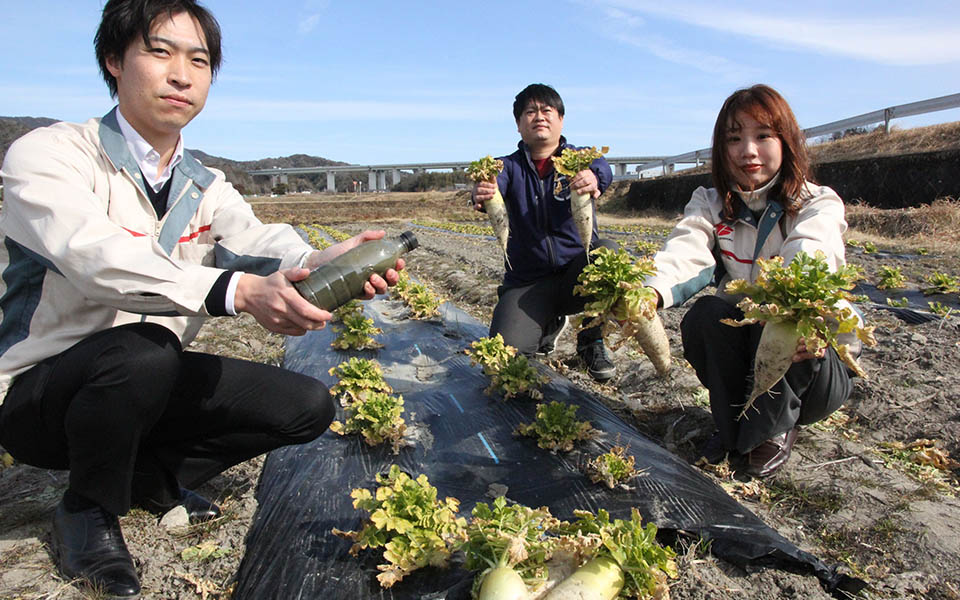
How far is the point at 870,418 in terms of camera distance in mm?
3922

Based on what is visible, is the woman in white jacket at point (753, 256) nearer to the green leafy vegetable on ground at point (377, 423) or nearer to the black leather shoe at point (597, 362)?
the black leather shoe at point (597, 362)

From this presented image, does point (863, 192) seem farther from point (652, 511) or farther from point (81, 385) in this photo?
Result: point (81, 385)

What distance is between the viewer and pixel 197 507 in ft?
9.71

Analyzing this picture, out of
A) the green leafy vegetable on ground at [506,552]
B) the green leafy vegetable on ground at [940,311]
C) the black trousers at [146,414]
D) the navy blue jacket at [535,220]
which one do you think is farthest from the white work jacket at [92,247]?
the green leafy vegetable on ground at [940,311]

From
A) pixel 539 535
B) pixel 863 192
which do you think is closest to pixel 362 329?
pixel 539 535

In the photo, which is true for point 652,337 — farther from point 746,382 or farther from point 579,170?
point 579,170

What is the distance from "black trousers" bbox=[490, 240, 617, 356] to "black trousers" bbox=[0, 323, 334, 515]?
85.9 inches

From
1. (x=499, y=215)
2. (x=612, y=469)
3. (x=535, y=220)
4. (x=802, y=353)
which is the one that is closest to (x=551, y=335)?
(x=535, y=220)

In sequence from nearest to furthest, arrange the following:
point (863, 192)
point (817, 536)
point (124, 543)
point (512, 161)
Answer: point (124, 543) → point (817, 536) → point (512, 161) → point (863, 192)

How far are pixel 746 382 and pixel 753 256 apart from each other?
74 cm

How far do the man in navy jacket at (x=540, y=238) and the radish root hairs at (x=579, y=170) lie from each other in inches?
4.0

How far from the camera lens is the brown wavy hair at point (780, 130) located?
3264 mm

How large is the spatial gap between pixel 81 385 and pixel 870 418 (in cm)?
447

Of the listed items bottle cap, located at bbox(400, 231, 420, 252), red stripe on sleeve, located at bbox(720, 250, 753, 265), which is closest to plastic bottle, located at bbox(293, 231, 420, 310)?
bottle cap, located at bbox(400, 231, 420, 252)
